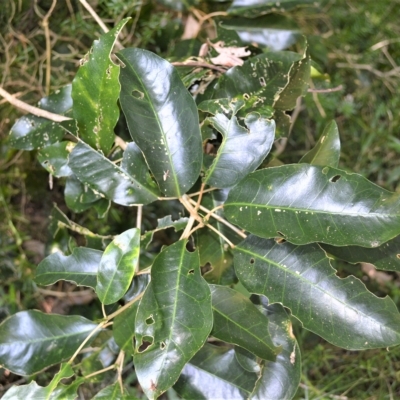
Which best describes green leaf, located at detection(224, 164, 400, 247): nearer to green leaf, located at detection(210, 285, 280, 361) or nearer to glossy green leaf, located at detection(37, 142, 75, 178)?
green leaf, located at detection(210, 285, 280, 361)

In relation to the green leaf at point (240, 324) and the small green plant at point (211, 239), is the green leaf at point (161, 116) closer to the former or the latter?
the small green plant at point (211, 239)

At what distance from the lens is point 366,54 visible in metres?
1.40

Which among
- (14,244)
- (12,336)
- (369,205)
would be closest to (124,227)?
(14,244)

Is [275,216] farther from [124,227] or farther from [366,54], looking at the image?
[366,54]

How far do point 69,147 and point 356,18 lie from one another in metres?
1.05

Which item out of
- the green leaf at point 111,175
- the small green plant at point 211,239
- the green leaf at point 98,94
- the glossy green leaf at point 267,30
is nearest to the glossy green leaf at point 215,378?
the small green plant at point 211,239

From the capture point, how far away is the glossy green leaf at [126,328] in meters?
0.77

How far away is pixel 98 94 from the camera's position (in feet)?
2.35

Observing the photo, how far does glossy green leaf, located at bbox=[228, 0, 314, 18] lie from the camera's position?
0.99 m

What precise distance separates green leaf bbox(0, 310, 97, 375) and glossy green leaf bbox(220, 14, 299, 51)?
29.8 inches

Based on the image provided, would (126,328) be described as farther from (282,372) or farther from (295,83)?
(295,83)

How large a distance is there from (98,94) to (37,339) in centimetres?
48

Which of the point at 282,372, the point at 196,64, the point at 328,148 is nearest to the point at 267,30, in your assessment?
the point at 196,64

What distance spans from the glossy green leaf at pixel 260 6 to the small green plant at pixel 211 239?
199 mm
